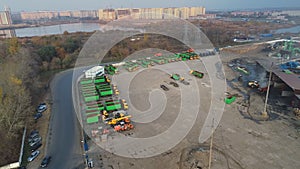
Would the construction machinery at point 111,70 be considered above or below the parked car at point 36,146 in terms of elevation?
above

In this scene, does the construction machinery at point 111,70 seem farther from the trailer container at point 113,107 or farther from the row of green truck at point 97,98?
the trailer container at point 113,107

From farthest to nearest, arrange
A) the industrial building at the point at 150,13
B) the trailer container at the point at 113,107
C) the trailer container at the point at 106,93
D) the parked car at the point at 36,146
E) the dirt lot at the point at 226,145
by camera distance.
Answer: the industrial building at the point at 150,13 → the trailer container at the point at 106,93 → the trailer container at the point at 113,107 → the parked car at the point at 36,146 → the dirt lot at the point at 226,145

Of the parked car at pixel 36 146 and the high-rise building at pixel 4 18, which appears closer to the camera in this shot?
the parked car at pixel 36 146

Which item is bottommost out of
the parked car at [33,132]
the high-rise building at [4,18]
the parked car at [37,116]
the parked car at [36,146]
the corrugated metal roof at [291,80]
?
the parked car at [36,146]

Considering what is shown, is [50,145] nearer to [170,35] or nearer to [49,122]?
[49,122]

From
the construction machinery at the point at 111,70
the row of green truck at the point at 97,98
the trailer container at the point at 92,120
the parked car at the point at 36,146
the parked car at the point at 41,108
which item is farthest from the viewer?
the construction machinery at the point at 111,70

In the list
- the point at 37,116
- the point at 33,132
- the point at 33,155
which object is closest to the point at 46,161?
the point at 33,155

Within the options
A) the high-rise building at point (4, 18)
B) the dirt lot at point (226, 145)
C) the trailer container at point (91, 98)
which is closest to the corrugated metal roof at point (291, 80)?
the dirt lot at point (226, 145)
